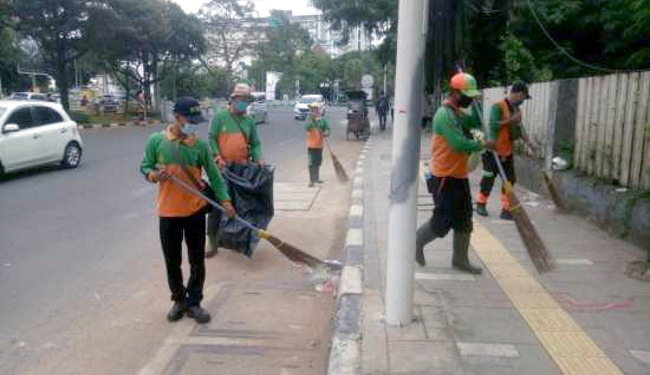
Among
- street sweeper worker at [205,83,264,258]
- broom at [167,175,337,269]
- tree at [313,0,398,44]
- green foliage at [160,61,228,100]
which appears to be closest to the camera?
broom at [167,175,337,269]

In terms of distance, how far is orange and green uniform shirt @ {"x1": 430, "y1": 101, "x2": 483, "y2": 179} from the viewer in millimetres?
4566

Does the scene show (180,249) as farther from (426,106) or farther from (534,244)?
(426,106)

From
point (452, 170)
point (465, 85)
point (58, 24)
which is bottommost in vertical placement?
point (452, 170)

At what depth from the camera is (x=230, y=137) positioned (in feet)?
20.0

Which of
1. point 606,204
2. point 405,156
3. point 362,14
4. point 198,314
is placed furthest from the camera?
point 362,14

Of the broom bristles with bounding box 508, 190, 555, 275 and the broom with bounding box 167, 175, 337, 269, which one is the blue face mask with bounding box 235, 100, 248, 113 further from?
the broom bristles with bounding box 508, 190, 555, 275

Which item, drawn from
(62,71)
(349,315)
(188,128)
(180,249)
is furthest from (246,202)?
(62,71)

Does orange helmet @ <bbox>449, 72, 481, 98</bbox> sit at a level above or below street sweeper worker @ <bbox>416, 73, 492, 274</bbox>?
above

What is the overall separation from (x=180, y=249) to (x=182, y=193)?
47cm

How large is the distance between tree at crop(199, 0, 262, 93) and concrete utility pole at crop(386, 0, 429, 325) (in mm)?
41288

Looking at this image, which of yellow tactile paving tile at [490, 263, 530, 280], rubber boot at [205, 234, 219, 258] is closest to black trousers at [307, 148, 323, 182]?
rubber boot at [205, 234, 219, 258]

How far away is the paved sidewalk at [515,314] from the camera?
3455 mm

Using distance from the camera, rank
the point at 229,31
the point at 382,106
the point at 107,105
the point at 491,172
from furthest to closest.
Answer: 1. the point at 229,31
2. the point at 107,105
3. the point at 382,106
4. the point at 491,172

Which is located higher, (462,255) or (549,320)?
(462,255)
